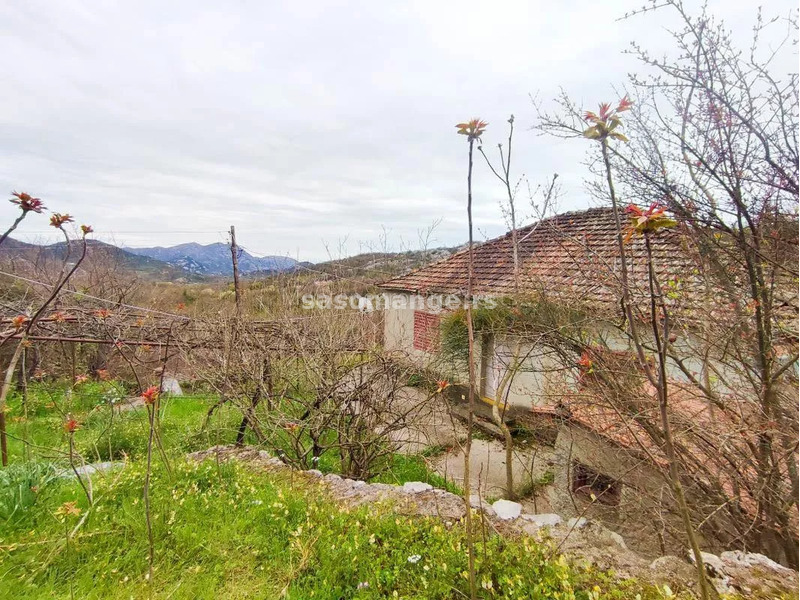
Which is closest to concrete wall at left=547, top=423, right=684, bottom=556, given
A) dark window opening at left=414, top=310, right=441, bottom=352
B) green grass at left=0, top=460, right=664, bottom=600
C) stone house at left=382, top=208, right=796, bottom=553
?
stone house at left=382, top=208, right=796, bottom=553

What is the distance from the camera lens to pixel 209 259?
15039 mm

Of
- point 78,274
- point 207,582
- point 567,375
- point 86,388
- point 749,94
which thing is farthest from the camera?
point 78,274

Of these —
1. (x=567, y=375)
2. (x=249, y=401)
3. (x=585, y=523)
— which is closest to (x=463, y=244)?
(x=567, y=375)

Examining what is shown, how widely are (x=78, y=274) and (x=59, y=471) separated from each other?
Result: 12.1 meters

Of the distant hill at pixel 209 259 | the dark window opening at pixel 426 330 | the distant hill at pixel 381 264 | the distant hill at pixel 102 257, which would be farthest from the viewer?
the distant hill at pixel 381 264

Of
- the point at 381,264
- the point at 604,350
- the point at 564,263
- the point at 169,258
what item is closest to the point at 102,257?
the point at 169,258

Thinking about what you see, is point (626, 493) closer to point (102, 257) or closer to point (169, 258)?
point (102, 257)

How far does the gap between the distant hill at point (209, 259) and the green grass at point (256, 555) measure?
21.7 feet

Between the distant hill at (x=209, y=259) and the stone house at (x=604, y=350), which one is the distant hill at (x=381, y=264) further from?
the stone house at (x=604, y=350)

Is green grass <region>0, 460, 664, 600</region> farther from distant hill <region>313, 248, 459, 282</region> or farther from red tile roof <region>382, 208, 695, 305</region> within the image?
distant hill <region>313, 248, 459, 282</region>

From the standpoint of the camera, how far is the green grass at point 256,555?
2162mm

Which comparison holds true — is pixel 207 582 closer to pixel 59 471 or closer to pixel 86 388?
pixel 59 471

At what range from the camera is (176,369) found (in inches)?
375

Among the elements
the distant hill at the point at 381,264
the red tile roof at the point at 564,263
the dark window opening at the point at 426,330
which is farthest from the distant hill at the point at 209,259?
the red tile roof at the point at 564,263
